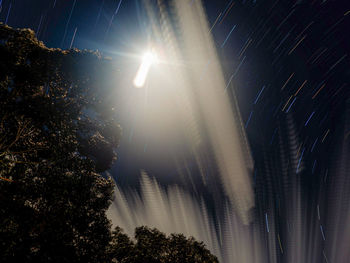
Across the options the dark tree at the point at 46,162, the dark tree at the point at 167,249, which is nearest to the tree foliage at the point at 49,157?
the dark tree at the point at 46,162

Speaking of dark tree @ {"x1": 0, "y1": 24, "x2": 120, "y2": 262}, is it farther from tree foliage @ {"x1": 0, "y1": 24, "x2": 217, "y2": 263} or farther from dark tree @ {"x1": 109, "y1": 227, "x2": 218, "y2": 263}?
dark tree @ {"x1": 109, "y1": 227, "x2": 218, "y2": 263}

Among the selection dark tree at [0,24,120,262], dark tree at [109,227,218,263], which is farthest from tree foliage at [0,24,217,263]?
dark tree at [109,227,218,263]

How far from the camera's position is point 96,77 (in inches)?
383

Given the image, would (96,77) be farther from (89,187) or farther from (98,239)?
(98,239)

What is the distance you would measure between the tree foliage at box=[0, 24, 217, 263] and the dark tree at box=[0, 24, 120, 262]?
32 millimetres

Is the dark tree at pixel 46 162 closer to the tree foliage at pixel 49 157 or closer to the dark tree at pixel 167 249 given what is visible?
the tree foliage at pixel 49 157

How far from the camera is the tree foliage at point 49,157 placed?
290 inches

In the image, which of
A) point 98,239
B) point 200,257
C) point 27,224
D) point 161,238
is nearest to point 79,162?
point 27,224

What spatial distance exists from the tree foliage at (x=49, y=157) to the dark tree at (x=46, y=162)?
32 millimetres

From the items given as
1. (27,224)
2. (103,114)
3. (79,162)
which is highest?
(103,114)

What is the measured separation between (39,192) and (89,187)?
5.96ft

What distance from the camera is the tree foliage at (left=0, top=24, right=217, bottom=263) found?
7.36m

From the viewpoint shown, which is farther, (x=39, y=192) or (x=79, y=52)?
(x=79, y=52)

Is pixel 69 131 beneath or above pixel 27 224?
above
